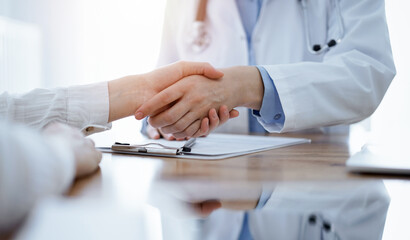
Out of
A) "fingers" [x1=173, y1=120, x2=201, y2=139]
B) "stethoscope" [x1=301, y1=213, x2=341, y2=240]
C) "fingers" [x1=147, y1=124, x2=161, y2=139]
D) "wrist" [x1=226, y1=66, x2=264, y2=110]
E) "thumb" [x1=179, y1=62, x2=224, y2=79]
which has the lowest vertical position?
"stethoscope" [x1=301, y1=213, x2=341, y2=240]

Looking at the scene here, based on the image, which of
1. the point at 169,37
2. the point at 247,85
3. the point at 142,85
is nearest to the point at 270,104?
the point at 247,85

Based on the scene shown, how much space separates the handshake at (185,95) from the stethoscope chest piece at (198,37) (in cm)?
57

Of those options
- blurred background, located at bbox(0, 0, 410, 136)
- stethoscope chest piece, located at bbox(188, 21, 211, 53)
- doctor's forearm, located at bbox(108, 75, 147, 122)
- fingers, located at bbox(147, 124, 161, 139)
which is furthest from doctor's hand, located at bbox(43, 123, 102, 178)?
blurred background, located at bbox(0, 0, 410, 136)

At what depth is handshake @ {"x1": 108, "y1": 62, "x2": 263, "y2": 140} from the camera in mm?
796

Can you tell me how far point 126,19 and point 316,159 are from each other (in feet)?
6.28

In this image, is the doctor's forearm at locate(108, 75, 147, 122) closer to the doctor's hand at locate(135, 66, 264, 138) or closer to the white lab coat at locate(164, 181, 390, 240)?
the doctor's hand at locate(135, 66, 264, 138)

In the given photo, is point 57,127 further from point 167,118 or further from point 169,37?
point 169,37

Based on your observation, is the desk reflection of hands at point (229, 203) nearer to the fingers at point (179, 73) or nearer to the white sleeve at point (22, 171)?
the white sleeve at point (22, 171)

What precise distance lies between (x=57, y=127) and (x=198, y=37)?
90cm

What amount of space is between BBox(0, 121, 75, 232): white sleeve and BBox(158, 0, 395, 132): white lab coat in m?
0.61

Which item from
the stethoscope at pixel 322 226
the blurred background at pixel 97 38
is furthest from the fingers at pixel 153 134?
the blurred background at pixel 97 38

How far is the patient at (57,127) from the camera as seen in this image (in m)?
0.28

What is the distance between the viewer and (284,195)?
1.32 ft

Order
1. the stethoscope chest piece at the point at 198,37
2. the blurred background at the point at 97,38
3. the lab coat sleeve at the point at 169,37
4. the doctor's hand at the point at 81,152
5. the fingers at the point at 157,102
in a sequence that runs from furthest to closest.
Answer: the blurred background at the point at 97,38, the lab coat sleeve at the point at 169,37, the stethoscope chest piece at the point at 198,37, the fingers at the point at 157,102, the doctor's hand at the point at 81,152
